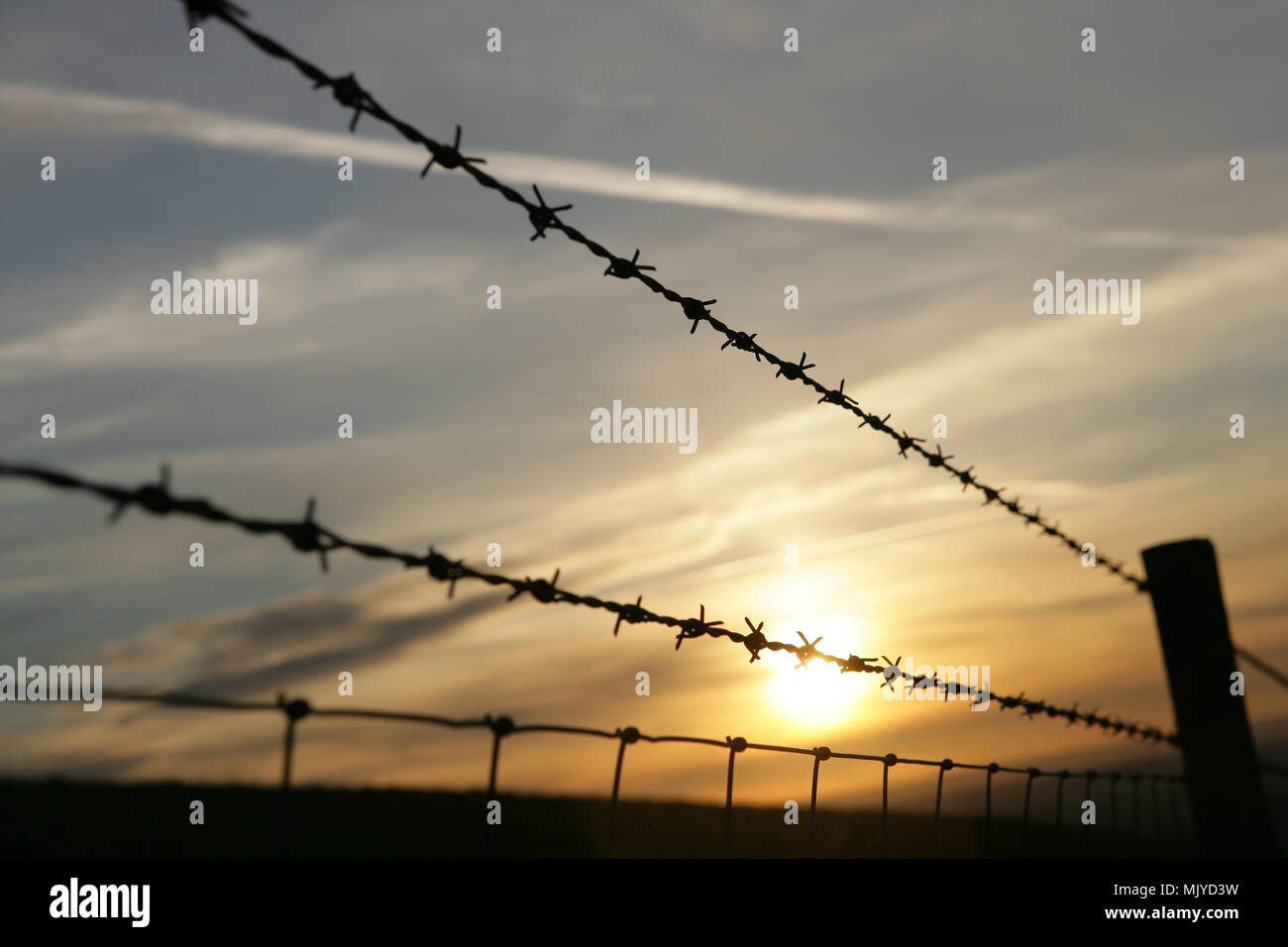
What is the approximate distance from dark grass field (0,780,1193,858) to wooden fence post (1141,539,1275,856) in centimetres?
239

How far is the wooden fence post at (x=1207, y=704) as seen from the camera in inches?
163

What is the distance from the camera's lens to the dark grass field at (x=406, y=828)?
7.09 m

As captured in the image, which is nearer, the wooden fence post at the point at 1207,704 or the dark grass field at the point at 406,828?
the wooden fence post at the point at 1207,704

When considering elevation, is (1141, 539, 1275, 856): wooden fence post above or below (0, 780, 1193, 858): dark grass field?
above

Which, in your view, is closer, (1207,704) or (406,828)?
(1207,704)

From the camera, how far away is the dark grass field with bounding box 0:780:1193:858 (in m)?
7.09

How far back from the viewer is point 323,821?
8.15 meters

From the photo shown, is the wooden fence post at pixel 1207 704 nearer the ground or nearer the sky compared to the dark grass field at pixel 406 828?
nearer the sky

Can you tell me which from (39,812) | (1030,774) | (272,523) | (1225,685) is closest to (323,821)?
(39,812)

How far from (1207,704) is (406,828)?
5.98 metres

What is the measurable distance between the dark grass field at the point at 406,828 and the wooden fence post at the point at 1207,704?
239 centimetres

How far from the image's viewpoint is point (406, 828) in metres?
8.28
